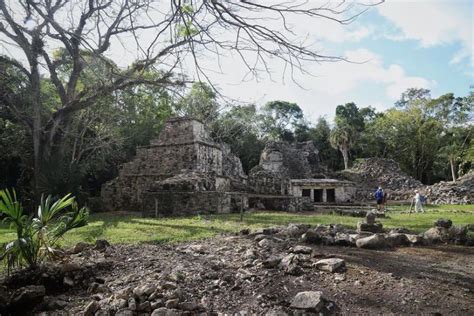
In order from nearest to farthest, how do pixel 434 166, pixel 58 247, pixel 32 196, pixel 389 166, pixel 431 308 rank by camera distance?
pixel 431 308 → pixel 58 247 → pixel 32 196 → pixel 389 166 → pixel 434 166

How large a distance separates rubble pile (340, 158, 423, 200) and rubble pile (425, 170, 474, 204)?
180 centimetres

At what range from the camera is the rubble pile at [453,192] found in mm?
20828

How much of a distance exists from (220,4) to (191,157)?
14.4 m

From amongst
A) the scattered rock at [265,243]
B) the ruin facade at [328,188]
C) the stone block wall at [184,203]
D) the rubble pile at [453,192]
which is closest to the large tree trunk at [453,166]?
the rubble pile at [453,192]

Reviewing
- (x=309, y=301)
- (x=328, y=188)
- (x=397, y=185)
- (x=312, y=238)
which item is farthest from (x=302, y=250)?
(x=397, y=185)

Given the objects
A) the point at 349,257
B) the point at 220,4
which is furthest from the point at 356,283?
the point at 220,4

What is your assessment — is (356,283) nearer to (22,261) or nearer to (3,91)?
(22,261)

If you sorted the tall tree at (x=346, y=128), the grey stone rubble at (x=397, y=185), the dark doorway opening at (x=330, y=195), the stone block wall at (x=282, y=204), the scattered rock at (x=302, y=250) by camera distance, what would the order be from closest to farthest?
the scattered rock at (x=302, y=250)
the stone block wall at (x=282, y=204)
the grey stone rubble at (x=397, y=185)
the dark doorway opening at (x=330, y=195)
the tall tree at (x=346, y=128)

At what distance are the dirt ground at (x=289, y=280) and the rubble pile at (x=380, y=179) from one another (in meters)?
21.2

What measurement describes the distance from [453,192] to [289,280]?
21.9 meters

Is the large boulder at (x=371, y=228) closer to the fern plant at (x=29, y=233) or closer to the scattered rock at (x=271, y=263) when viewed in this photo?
the scattered rock at (x=271, y=263)

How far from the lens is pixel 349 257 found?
4.67 m

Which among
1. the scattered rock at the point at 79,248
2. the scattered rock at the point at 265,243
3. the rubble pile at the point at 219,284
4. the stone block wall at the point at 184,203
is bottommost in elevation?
the rubble pile at the point at 219,284

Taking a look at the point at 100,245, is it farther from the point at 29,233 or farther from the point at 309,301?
the point at 309,301
